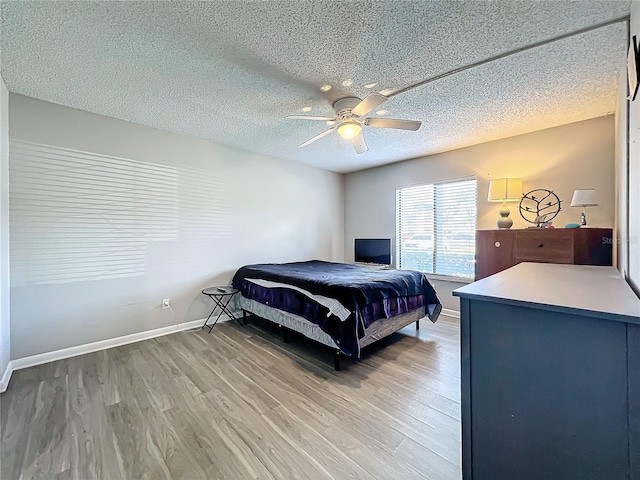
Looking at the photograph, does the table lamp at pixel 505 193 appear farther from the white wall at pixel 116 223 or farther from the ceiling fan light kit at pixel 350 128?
the white wall at pixel 116 223

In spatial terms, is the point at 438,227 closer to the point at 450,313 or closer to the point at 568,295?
the point at 450,313

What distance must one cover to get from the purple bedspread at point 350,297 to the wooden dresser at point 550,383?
1.33 m

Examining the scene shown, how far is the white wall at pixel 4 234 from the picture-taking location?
2178mm

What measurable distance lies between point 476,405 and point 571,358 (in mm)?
376

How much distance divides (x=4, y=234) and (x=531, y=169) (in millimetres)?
5528

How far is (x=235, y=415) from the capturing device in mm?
1825

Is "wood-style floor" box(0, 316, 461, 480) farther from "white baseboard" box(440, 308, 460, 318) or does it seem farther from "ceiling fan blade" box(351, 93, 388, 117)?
"ceiling fan blade" box(351, 93, 388, 117)

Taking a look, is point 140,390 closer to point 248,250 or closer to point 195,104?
point 248,250

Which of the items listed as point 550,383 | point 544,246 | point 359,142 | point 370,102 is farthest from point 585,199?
point 550,383

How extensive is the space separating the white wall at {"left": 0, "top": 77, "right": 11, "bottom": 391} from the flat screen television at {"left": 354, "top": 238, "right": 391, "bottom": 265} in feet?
14.1

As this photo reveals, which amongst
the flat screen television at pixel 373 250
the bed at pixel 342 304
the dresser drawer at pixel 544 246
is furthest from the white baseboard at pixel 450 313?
the dresser drawer at pixel 544 246

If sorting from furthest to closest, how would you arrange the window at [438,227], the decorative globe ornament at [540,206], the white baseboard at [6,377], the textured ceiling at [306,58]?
the window at [438,227]
the decorative globe ornament at [540,206]
the white baseboard at [6,377]
the textured ceiling at [306,58]

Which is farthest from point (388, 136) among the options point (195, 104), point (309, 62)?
point (195, 104)

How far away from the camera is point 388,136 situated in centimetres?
343
